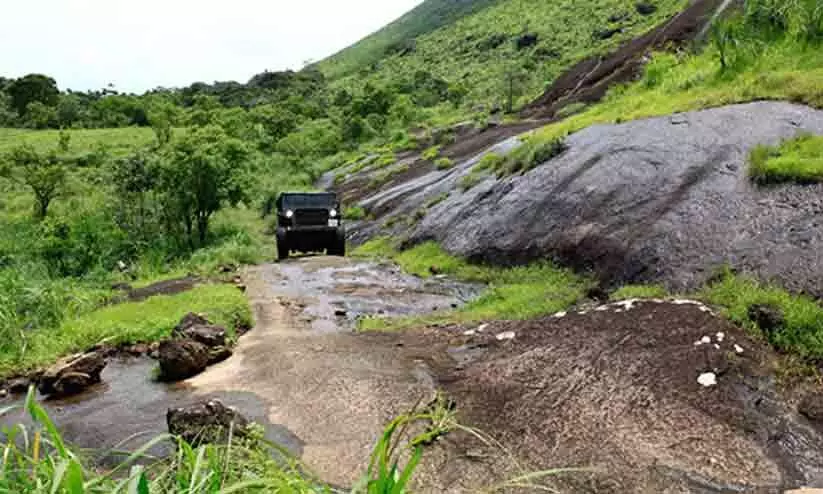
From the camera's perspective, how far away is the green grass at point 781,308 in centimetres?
702

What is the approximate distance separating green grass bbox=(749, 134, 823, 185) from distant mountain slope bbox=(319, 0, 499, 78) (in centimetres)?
9575

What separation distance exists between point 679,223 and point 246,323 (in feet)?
24.5

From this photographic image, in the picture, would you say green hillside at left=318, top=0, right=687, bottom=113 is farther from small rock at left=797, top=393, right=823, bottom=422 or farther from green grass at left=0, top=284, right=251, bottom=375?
small rock at left=797, top=393, right=823, bottom=422

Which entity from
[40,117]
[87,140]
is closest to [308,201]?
[87,140]

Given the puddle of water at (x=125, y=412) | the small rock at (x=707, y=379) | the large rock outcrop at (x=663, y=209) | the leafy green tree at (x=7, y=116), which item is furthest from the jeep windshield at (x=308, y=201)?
the leafy green tree at (x=7, y=116)

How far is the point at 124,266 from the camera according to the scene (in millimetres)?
21578

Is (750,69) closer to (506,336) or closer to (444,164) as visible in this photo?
(506,336)

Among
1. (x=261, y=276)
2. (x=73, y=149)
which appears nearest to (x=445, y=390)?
(x=261, y=276)

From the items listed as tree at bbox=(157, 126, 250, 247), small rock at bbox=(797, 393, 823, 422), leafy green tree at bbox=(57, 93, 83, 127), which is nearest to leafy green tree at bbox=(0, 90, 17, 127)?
leafy green tree at bbox=(57, 93, 83, 127)

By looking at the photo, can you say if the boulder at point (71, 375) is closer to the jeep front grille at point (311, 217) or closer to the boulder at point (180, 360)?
the boulder at point (180, 360)

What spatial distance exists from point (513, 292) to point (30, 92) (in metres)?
88.1

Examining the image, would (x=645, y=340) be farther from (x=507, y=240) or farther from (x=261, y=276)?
(x=261, y=276)

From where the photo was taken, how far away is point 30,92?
82188mm

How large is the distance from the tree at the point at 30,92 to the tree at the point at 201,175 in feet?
223
